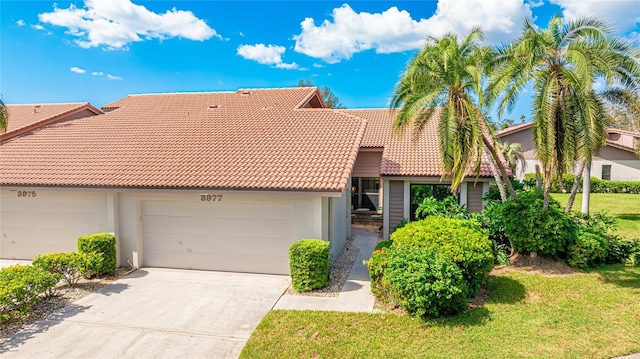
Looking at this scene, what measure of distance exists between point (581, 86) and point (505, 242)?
507 centimetres

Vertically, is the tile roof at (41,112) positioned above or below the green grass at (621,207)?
above

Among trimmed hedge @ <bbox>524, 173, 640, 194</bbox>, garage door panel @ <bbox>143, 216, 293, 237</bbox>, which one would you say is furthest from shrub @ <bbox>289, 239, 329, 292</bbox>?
trimmed hedge @ <bbox>524, 173, 640, 194</bbox>

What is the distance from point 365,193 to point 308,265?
10037 mm

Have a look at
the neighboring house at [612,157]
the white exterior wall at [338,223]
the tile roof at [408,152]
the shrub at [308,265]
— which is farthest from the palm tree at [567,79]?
the neighboring house at [612,157]

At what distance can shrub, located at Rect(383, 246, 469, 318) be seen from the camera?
6.85 m

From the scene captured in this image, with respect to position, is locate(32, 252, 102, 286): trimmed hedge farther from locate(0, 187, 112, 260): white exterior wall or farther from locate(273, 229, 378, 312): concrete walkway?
locate(273, 229, 378, 312): concrete walkway

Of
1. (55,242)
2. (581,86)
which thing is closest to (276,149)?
(55,242)

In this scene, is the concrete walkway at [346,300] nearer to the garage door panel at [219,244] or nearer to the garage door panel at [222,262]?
the garage door panel at [222,262]

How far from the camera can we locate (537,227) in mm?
9680

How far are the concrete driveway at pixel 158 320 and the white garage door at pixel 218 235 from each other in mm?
596

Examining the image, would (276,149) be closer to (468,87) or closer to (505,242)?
(468,87)

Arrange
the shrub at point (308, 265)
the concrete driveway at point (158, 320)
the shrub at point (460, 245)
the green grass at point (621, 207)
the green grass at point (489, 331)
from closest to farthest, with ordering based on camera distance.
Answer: the green grass at point (489, 331) < the concrete driveway at point (158, 320) < the shrub at point (460, 245) < the shrub at point (308, 265) < the green grass at point (621, 207)

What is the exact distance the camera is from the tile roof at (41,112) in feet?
56.3

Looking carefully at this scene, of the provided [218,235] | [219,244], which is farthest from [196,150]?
[219,244]
